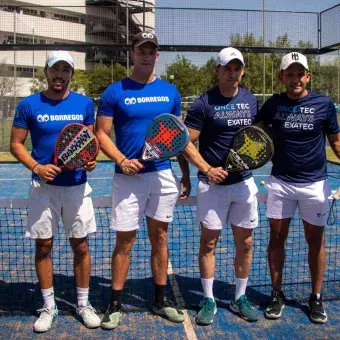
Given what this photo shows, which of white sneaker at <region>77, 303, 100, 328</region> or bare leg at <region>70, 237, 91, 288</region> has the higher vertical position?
bare leg at <region>70, 237, 91, 288</region>

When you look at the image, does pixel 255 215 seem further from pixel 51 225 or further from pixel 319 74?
pixel 319 74

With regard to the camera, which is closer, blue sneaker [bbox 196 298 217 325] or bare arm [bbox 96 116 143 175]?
bare arm [bbox 96 116 143 175]

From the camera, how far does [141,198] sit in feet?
12.3

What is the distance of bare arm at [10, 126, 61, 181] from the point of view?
345 cm

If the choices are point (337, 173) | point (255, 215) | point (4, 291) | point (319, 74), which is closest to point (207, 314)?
point (255, 215)

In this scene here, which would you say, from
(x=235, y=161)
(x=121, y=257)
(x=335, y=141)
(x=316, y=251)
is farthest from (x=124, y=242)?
(x=335, y=141)

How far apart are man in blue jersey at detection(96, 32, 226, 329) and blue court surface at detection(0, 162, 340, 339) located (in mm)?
240

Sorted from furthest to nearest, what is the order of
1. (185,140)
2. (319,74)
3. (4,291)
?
(319,74) → (4,291) → (185,140)

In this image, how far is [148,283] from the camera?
4617 millimetres

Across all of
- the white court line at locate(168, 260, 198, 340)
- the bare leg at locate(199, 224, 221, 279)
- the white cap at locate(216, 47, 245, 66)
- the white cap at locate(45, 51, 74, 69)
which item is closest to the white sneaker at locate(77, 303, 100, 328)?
the white court line at locate(168, 260, 198, 340)

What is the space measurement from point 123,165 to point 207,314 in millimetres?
1365

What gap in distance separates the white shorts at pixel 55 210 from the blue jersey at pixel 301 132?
5.10 ft

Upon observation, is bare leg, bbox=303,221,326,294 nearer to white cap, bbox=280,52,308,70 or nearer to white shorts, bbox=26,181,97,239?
white cap, bbox=280,52,308,70

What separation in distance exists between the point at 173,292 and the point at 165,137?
5.30ft
